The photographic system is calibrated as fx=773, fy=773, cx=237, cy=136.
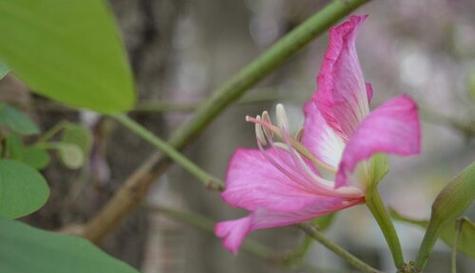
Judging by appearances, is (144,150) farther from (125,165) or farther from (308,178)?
(308,178)

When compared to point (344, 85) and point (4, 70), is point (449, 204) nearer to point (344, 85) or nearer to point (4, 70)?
point (344, 85)

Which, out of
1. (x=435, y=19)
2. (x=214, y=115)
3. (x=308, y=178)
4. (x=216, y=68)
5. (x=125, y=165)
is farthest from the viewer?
(x=435, y=19)

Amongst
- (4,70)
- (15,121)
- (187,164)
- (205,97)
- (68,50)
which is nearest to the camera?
(68,50)

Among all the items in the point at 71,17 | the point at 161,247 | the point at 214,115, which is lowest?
the point at 161,247

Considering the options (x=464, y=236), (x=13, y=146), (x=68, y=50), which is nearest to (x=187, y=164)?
(x=13, y=146)

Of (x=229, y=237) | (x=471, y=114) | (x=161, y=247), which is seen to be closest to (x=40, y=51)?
(x=229, y=237)
